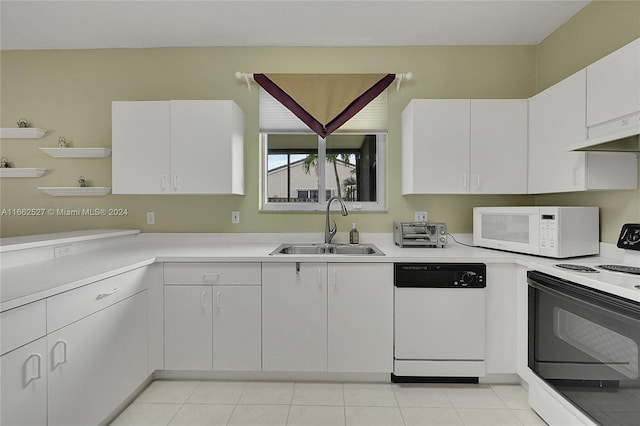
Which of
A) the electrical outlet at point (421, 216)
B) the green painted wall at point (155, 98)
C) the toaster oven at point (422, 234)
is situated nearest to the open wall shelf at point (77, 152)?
the green painted wall at point (155, 98)

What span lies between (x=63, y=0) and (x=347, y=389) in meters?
3.19

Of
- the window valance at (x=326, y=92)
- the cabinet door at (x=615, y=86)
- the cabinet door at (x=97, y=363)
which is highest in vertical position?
the window valance at (x=326, y=92)

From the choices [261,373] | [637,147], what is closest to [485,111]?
[637,147]

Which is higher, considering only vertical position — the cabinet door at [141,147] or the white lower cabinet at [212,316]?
the cabinet door at [141,147]

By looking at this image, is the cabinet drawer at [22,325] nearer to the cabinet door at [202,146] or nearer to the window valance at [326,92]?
the cabinet door at [202,146]

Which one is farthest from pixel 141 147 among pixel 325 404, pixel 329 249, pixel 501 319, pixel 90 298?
pixel 501 319

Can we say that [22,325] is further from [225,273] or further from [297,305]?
[297,305]

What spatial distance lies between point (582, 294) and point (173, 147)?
2.61 metres

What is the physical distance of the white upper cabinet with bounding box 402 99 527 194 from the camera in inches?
95.0

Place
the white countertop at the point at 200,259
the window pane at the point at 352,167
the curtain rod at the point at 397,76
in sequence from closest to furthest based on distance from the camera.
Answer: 1. the white countertop at the point at 200,259
2. the curtain rod at the point at 397,76
3. the window pane at the point at 352,167

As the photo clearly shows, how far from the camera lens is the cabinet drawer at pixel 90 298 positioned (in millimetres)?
1363

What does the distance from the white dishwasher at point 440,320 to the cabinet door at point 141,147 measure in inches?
73.6

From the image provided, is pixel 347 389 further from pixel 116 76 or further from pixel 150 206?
pixel 116 76

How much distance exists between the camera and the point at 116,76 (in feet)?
9.28
